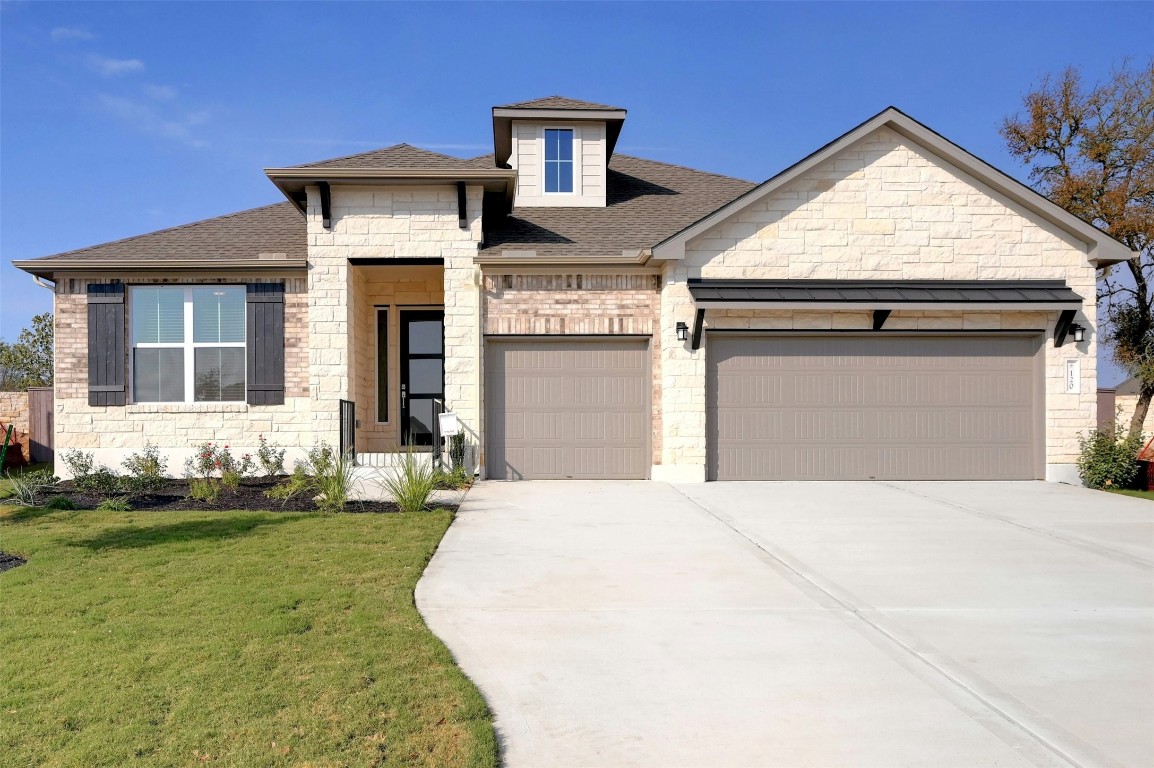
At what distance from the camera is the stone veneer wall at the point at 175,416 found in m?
13.5

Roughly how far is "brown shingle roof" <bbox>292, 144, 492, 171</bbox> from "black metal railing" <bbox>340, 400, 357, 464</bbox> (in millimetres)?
3928

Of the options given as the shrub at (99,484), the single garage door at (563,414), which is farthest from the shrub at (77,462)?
the single garage door at (563,414)

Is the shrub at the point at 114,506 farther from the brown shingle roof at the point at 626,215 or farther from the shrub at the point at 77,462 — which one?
the brown shingle roof at the point at 626,215

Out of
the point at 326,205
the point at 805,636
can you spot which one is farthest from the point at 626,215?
the point at 805,636

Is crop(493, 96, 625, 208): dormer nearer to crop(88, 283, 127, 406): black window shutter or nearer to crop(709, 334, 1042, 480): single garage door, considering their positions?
crop(709, 334, 1042, 480): single garage door

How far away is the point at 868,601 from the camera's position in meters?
5.86

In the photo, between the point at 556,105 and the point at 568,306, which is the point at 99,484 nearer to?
the point at 568,306

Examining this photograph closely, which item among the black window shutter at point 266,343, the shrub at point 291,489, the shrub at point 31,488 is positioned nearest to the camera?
the shrub at point 31,488

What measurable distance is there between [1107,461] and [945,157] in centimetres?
541

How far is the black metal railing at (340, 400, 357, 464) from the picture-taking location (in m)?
13.1

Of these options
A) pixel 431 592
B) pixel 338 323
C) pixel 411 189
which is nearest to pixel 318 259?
pixel 338 323

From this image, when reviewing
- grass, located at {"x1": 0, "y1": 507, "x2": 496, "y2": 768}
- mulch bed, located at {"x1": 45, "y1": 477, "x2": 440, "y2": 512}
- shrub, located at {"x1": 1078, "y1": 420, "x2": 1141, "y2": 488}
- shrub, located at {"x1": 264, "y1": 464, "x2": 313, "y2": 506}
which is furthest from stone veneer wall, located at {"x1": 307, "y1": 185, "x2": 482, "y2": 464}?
shrub, located at {"x1": 1078, "y1": 420, "x2": 1141, "y2": 488}

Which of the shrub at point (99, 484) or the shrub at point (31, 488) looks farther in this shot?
the shrub at point (99, 484)

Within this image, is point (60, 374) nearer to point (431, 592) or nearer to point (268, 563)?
point (268, 563)
